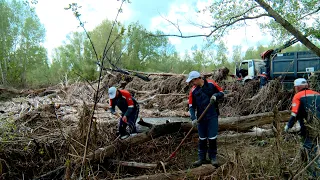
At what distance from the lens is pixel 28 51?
1073 inches

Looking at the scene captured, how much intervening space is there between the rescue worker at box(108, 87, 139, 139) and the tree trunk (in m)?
4.72

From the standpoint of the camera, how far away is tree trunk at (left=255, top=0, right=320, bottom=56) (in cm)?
703

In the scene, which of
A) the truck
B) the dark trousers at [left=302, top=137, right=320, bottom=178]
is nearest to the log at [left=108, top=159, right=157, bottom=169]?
the dark trousers at [left=302, top=137, right=320, bottom=178]

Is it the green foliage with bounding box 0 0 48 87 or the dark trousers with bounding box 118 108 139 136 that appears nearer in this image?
the dark trousers with bounding box 118 108 139 136

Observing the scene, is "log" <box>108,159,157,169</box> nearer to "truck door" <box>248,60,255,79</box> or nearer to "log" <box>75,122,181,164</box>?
"log" <box>75,122,181,164</box>

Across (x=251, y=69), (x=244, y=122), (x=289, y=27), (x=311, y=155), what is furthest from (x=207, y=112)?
(x=251, y=69)

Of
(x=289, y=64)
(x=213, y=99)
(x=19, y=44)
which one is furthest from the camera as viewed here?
(x=19, y=44)

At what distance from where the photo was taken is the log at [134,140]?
419 cm

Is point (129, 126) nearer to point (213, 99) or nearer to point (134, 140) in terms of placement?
point (134, 140)

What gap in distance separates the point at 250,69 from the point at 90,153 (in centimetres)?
1167

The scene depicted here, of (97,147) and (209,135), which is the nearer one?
(209,135)

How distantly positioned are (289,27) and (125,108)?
16.8ft

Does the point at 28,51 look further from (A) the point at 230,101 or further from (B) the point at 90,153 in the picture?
(B) the point at 90,153

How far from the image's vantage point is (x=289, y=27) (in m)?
7.09
